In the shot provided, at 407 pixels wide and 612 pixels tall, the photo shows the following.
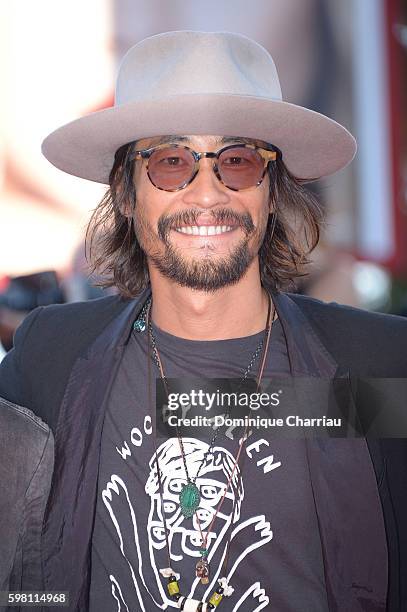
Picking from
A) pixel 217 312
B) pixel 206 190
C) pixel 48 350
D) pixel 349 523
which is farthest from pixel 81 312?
pixel 349 523

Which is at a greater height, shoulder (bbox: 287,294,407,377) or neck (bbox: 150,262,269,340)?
neck (bbox: 150,262,269,340)

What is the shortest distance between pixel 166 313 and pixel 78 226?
342 centimetres

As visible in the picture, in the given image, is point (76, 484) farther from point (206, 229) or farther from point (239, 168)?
point (239, 168)

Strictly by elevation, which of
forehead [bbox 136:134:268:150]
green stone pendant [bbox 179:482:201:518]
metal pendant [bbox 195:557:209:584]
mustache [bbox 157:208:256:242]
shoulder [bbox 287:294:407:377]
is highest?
forehead [bbox 136:134:268:150]

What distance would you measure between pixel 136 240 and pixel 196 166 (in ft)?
2.31

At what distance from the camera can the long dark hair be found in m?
3.21

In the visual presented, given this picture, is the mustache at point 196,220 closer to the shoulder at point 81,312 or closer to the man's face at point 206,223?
the man's face at point 206,223

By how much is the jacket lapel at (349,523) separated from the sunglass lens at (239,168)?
81cm

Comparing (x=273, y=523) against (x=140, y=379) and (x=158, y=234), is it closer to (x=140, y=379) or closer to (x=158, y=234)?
(x=140, y=379)

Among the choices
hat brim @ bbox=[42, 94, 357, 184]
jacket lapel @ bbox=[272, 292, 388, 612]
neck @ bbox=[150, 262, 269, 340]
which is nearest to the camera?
jacket lapel @ bbox=[272, 292, 388, 612]

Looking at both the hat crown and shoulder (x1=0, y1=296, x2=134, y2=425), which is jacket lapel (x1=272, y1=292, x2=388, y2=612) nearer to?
shoulder (x1=0, y1=296, x2=134, y2=425)

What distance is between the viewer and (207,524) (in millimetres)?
2584

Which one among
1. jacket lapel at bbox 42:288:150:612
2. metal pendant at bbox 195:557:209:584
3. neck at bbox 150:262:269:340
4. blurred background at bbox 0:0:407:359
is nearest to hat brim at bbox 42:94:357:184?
neck at bbox 150:262:269:340

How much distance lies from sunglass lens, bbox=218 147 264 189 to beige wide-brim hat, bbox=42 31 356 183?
0.19 ft
